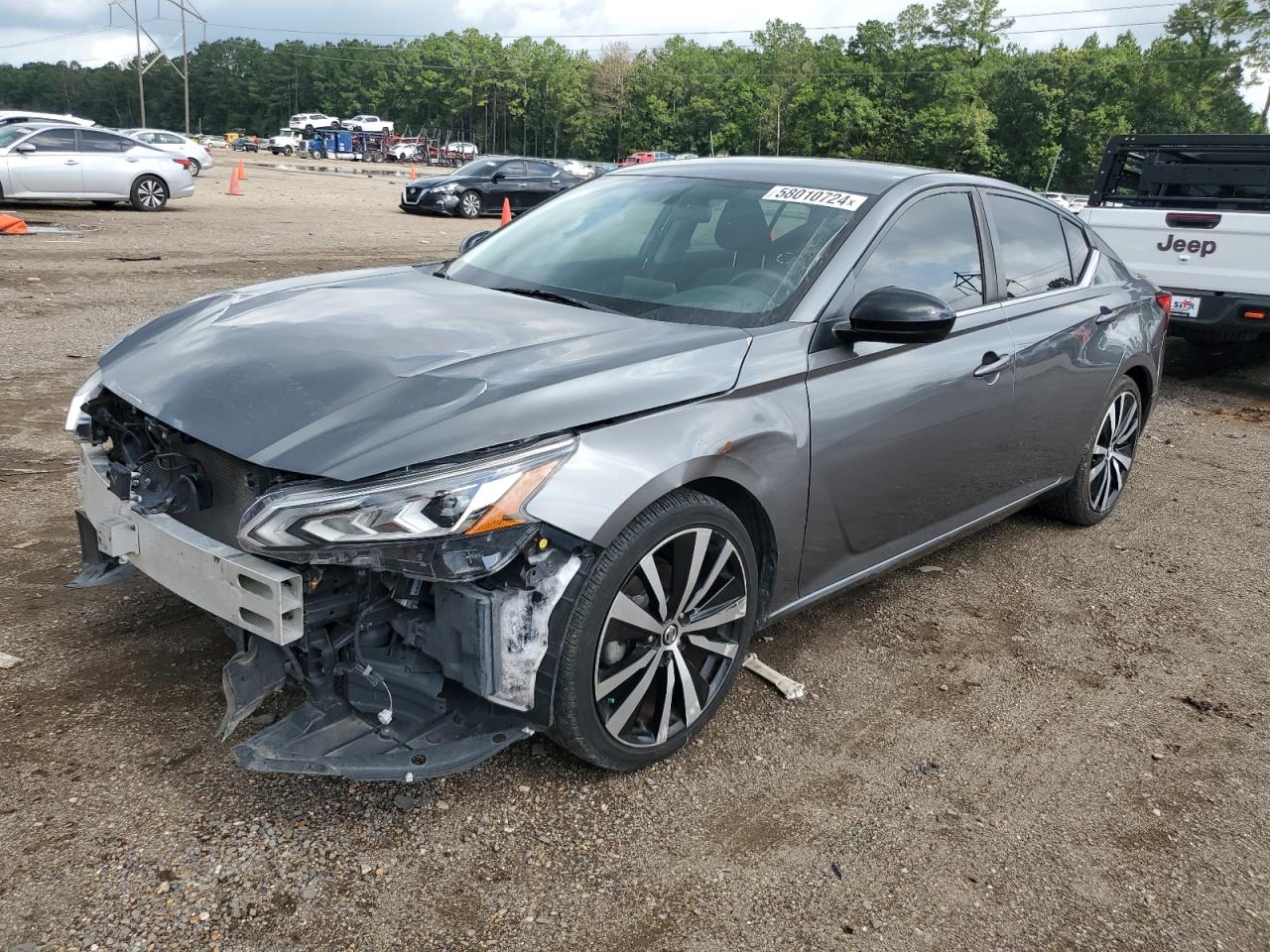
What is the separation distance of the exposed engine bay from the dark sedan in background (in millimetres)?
22930

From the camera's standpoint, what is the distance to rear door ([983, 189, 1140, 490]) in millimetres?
4285

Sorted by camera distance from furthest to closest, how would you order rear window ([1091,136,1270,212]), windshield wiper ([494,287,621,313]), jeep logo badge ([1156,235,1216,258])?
rear window ([1091,136,1270,212]) → jeep logo badge ([1156,235,1216,258]) → windshield wiper ([494,287,621,313])

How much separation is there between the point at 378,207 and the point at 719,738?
25.4 metres

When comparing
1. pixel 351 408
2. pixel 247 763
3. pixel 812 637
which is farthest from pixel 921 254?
pixel 247 763

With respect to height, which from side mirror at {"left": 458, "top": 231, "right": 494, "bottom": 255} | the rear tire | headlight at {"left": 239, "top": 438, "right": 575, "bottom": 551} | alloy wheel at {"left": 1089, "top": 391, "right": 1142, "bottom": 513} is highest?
side mirror at {"left": 458, "top": 231, "right": 494, "bottom": 255}

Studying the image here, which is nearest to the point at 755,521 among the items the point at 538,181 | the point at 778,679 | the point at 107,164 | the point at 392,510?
the point at 778,679

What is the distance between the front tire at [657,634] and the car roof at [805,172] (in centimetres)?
152

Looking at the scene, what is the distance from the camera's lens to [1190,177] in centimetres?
912

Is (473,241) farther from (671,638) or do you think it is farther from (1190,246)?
(1190,246)

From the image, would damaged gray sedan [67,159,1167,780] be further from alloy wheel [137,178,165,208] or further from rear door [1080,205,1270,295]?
alloy wheel [137,178,165,208]

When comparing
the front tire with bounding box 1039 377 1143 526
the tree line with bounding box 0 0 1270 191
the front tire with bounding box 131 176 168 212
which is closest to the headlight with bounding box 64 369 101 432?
the front tire with bounding box 1039 377 1143 526

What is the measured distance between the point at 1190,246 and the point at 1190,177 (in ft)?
3.44

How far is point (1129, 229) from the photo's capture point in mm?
8859

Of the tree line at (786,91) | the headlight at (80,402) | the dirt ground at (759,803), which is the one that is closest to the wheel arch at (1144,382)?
the dirt ground at (759,803)
